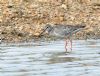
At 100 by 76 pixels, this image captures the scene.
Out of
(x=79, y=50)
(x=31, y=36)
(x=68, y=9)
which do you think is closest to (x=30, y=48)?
(x=79, y=50)

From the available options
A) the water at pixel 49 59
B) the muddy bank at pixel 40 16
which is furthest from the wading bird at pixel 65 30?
the muddy bank at pixel 40 16

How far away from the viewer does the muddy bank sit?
64.1ft

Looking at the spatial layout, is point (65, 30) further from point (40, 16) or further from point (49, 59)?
point (40, 16)

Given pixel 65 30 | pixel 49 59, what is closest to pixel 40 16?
pixel 65 30

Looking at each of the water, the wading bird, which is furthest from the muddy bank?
the water

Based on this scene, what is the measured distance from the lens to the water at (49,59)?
40.1ft

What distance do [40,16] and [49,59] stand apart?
24.2 feet

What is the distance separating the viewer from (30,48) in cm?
1645

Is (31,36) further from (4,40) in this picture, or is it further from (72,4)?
(72,4)

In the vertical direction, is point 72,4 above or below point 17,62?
above

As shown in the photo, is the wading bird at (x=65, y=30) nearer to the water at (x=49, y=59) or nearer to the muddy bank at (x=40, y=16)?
the water at (x=49, y=59)

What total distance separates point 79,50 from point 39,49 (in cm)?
115

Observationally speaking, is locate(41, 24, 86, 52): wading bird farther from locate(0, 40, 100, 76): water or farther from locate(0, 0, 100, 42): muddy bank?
locate(0, 0, 100, 42): muddy bank

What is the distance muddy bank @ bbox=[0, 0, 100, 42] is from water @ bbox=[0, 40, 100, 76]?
166 centimetres
